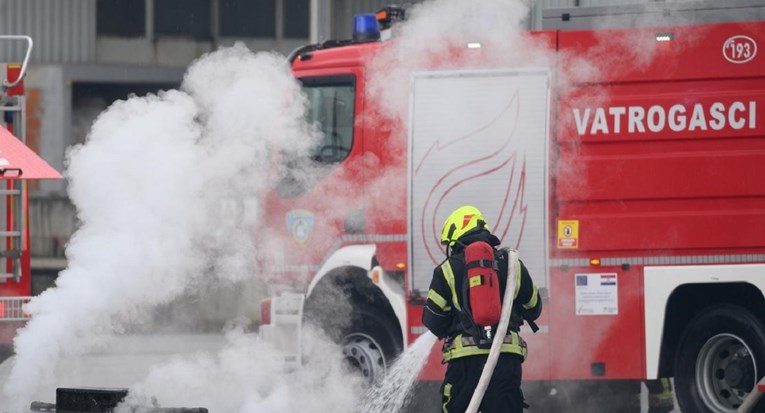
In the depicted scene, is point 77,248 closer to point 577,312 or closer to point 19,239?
point 19,239

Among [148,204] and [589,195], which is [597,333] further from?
[148,204]

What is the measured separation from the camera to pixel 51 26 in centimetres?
2156

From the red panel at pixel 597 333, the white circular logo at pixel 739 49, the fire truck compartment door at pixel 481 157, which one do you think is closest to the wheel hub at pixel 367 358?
the fire truck compartment door at pixel 481 157

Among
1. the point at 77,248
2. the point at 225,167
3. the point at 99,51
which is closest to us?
the point at 77,248

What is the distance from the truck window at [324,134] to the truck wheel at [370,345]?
113cm

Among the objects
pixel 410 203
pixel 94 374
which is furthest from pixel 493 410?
pixel 94 374

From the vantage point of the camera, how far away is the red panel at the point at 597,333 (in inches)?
405

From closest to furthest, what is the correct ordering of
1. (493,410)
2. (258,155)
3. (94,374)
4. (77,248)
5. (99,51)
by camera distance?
(493,410), (77,248), (258,155), (94,374), (99,51)

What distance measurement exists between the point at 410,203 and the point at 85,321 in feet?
10.3

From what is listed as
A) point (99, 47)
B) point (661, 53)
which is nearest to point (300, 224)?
point (661, 53)

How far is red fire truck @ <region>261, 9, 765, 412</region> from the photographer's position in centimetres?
1020

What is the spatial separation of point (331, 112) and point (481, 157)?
1.29m

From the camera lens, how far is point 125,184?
8.84 metres

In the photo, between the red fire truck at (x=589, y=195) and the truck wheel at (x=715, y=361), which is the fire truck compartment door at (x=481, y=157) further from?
the truck wheel at (x=715, y=361)
